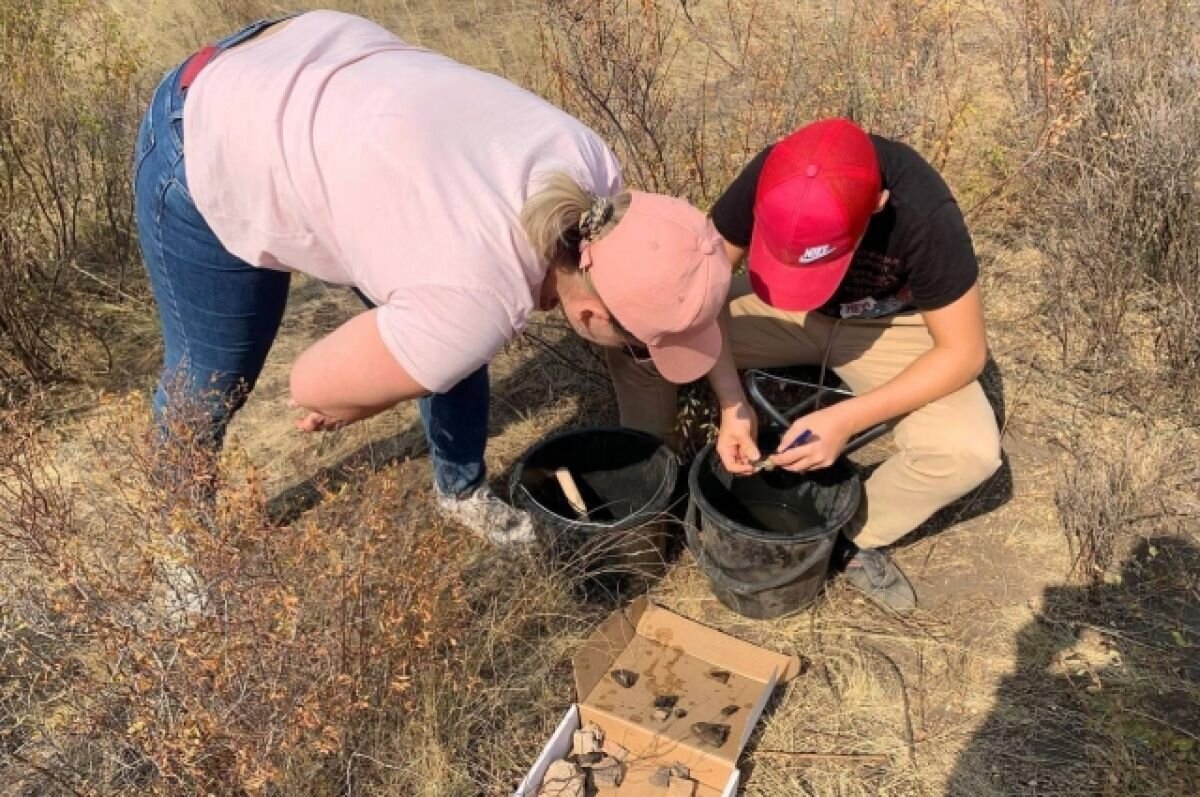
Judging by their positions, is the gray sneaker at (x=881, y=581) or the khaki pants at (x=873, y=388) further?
the gray sneaker at (x=881, y=581)

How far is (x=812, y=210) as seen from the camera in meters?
2.04

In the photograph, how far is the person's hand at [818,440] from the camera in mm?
2332

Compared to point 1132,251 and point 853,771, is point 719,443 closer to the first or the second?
point 853,771

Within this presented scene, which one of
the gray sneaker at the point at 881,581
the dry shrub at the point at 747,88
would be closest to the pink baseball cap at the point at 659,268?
the gray sneaker at the point at 881,581

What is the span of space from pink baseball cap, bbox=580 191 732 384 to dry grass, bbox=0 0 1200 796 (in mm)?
626

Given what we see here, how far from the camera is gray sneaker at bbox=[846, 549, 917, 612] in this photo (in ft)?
8.67

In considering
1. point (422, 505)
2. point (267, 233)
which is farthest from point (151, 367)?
point (267, 233)

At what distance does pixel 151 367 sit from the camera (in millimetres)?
3615

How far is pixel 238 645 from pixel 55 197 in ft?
8.86

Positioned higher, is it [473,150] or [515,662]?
[473,150]

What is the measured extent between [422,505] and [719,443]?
2.81 ft

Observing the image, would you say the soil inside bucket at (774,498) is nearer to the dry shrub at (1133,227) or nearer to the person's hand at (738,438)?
the person's hand at (738,438)

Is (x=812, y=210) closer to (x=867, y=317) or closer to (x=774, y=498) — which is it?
(x=867, y=317)

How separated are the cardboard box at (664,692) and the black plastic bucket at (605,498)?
15cm
